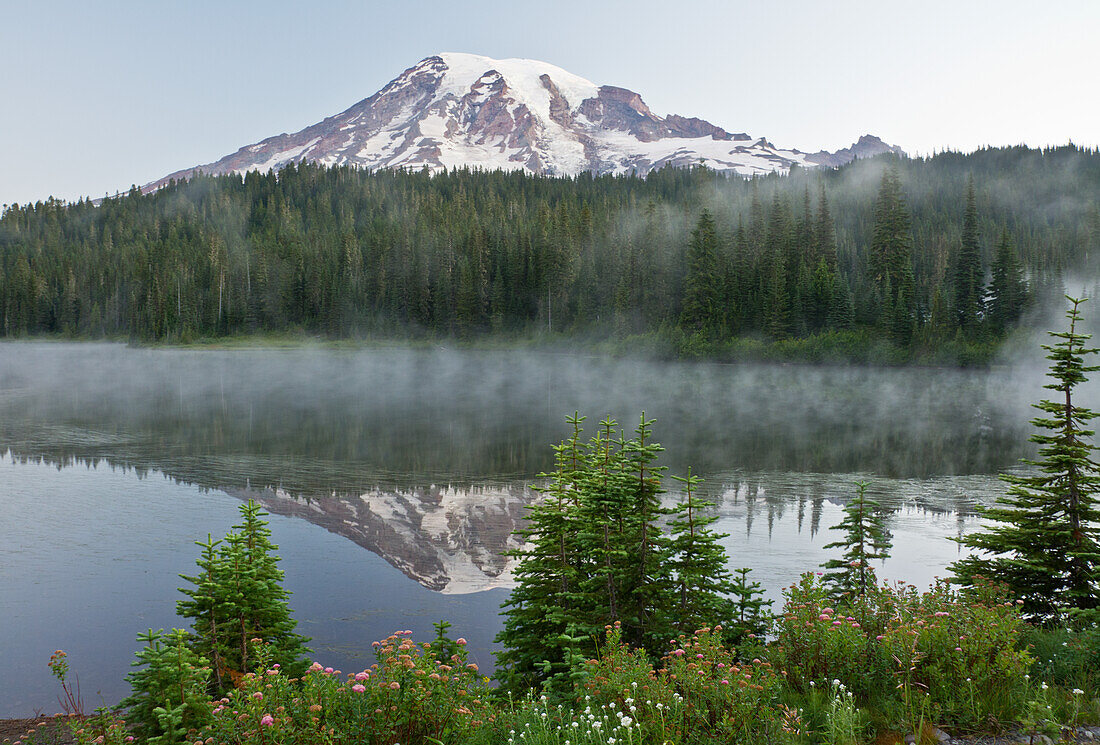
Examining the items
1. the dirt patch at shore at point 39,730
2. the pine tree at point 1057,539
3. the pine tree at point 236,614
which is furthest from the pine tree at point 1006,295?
the dirt patch at shore at point 39,730

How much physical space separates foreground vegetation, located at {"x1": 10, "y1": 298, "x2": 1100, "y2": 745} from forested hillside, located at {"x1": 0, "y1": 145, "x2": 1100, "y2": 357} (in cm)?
8248

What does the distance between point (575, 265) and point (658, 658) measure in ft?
353

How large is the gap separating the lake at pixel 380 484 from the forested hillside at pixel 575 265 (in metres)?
29.9

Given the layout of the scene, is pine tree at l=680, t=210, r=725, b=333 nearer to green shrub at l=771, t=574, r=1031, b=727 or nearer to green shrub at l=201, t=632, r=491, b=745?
green shrub at l=771, t=574, r=1031, b=727

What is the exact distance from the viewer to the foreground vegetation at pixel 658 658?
5.84 metres

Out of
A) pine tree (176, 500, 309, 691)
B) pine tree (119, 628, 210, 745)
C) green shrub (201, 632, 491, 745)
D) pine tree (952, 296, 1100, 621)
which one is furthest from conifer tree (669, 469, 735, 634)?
pine tree (119, 628, 210, 745)

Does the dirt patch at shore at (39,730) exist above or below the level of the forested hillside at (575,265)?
below

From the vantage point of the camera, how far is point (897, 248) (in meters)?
97.9

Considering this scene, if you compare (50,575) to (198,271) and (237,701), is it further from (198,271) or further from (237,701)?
(198,271)

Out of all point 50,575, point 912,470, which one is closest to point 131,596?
point 50,575

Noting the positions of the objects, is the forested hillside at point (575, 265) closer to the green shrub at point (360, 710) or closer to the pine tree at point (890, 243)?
the pine tree at point (890, 243)

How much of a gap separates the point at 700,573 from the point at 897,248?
10193cm

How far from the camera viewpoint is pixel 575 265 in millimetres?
114625

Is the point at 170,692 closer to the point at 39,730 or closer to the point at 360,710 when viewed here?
the point at 360,710
